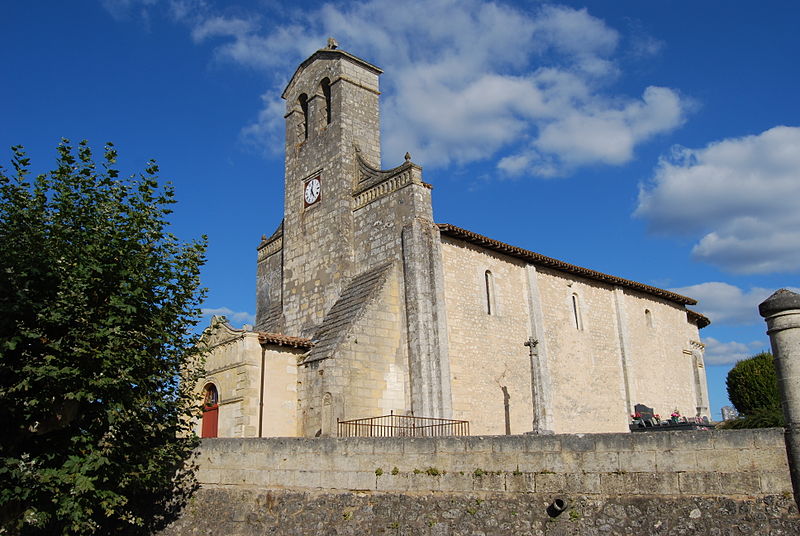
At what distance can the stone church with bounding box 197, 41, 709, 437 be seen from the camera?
19.3 meters

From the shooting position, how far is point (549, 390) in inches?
913

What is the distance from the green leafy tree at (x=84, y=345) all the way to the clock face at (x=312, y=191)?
10.6 m

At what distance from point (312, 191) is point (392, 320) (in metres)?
7.14

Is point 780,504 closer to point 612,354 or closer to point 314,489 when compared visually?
point 314,489

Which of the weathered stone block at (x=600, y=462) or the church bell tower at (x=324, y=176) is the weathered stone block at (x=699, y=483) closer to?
the weathered stone block at (x=600, y=462)

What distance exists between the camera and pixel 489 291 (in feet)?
74.1

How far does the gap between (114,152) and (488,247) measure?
1280 cm

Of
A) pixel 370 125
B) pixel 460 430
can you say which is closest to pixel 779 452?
pixel 460 430

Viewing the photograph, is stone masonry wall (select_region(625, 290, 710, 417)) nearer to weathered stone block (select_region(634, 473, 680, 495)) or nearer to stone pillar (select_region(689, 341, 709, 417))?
stone pillar (select_region(689, 341, 709, 417))

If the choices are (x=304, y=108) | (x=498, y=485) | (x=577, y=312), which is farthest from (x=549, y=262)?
(x=498, y=485)

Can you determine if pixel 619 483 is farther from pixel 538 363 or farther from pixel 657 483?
pixel 538 363

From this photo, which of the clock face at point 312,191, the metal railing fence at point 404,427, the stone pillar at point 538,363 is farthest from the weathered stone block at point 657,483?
the clock face at point 312,191

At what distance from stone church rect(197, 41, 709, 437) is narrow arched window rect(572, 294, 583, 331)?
0.06 metres

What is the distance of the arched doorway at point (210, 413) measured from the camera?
785 inches
